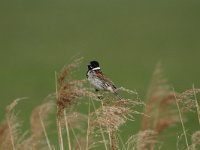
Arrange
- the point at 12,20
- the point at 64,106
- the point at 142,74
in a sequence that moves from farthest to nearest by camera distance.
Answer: the point at 12,20, the point at 142,74, the point at 64,106

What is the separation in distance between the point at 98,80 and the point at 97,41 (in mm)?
27488

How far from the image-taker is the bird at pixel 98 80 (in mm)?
7426

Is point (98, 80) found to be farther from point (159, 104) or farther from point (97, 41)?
point (97, 41)

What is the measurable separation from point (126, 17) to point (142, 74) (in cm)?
1171

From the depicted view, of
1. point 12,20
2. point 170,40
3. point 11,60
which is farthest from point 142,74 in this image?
point 12,20

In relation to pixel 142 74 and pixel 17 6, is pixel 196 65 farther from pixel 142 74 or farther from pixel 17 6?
pixel 17 6

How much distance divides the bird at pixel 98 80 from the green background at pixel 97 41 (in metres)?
14.4

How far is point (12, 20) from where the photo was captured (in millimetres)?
38469

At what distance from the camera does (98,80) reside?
7.57m

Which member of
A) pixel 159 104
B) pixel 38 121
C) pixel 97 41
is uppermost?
pixel 97 41

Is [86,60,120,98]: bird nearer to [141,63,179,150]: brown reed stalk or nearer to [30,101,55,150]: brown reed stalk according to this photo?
[30,101,55,150]: brown reed stalk

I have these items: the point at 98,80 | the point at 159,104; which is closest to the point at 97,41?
the point at 159,104

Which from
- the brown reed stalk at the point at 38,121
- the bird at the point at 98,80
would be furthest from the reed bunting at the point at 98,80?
the brown reed stalk at the point at 38,121

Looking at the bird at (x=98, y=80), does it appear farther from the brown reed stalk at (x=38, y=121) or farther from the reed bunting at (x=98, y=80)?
the brown reed stalk at (x=38, y=121)
